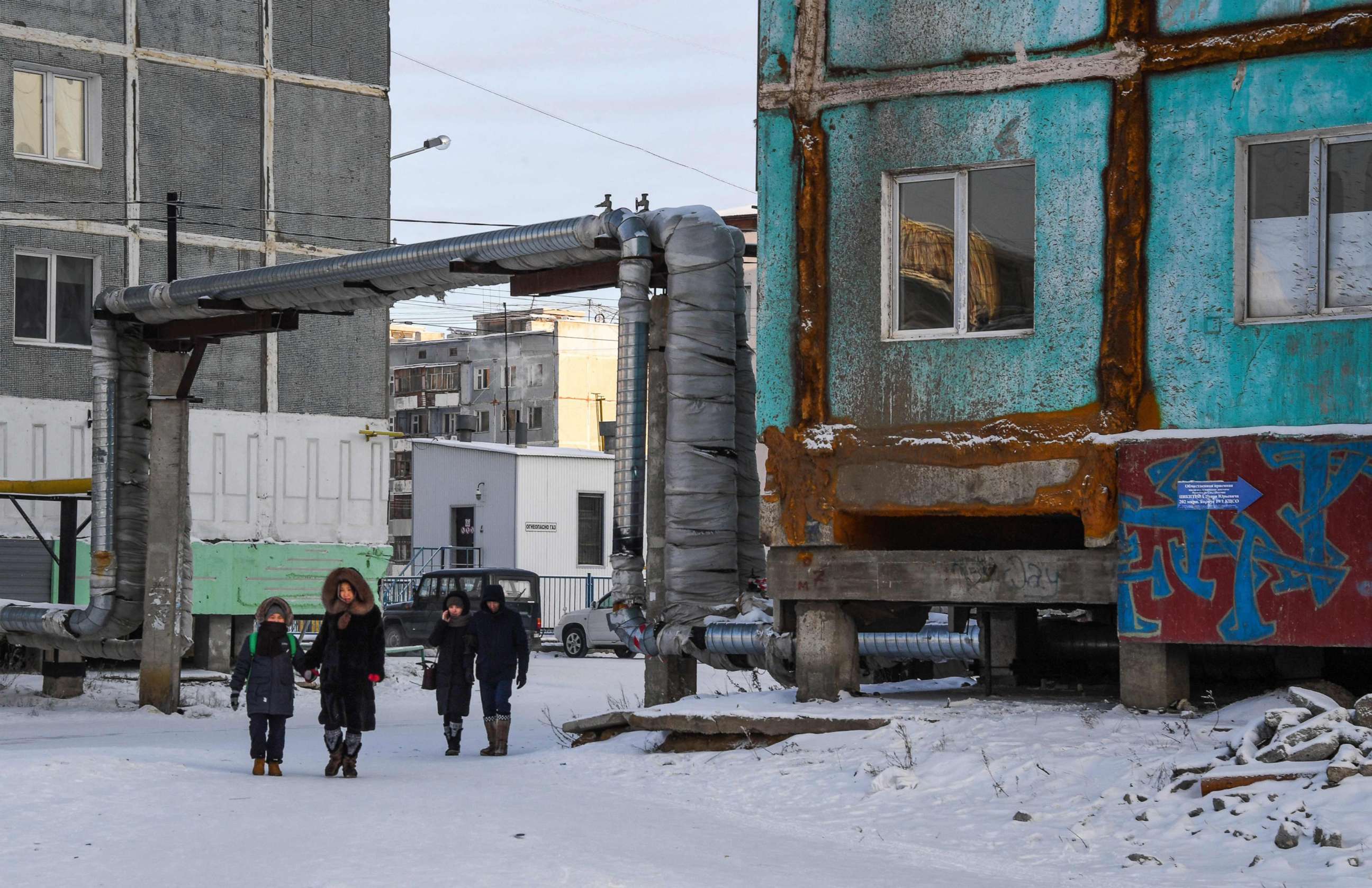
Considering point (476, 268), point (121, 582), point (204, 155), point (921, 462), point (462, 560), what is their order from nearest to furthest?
point (921, 462) → point (476, 268) → point (121, 582) → point (204, 155) → point (462, 560)

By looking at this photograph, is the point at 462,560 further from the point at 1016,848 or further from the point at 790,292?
the point at 1016,848

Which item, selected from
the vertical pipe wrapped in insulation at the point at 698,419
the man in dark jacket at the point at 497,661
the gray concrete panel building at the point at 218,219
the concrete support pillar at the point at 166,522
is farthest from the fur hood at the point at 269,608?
the gray concrete panel building at the point at 218,219

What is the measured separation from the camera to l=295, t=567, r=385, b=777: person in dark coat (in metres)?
13.0

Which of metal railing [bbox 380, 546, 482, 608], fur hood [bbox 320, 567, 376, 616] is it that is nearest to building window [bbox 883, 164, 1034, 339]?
fur hood [bbox 320, 567, 376, 616]

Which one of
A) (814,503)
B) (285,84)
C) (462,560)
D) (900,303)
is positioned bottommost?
→ (462,560)

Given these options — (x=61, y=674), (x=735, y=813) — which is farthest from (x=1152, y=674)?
(x=61, y=674)

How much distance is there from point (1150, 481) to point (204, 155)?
64.7 feet

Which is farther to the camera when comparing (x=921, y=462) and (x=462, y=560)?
(x=462, y=560)

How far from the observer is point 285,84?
28906 mm

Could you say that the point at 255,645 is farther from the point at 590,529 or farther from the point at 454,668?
the point at 590,529

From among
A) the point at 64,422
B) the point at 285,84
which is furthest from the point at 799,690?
the point at 285,84

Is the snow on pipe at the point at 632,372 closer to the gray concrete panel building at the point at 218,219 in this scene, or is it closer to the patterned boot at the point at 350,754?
the patterned boot at the point at 350,754

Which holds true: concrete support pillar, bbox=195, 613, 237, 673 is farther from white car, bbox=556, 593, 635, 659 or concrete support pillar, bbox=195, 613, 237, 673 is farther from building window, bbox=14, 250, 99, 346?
white car, bbox=556, 593, 635, 659

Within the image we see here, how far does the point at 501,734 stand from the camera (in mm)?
15695
